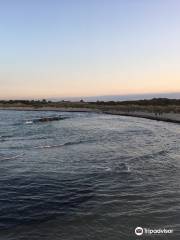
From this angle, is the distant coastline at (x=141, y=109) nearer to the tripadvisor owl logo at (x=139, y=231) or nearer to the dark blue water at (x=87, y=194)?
the dark blue water at (x=87, y=194)

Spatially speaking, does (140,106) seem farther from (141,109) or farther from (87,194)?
(87,194)

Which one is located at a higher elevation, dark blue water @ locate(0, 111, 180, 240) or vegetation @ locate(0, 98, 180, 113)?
vegetation @ locate(0, 98, 180, 113)

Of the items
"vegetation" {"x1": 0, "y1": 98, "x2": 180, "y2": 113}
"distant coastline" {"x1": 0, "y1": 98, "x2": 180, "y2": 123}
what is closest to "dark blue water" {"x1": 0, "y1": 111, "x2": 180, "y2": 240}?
"distant coastline" {"x1": 0, "y1": 98, "x2": 180, "y2": 123}

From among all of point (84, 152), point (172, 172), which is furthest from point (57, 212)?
point (84, 152)

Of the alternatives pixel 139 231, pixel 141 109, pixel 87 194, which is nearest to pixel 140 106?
pixel 141 109

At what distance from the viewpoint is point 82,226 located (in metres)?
9.76

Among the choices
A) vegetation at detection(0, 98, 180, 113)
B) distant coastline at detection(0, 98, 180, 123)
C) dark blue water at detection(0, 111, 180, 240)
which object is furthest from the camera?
vegetation at detection(0, 98, 180, 113)

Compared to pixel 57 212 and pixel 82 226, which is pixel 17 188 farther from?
pixel 82 226

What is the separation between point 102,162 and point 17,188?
6.49 meters

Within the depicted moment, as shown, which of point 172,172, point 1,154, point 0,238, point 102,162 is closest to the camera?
point 0,238

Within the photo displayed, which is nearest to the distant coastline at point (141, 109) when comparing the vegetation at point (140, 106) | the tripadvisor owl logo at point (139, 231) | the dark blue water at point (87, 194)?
the vegetation at point (140, 106)

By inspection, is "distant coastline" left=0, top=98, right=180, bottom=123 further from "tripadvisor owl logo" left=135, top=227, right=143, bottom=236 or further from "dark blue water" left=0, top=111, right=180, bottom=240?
"tripadvisor owl logo" left=135, top=227, right=143, bottom=236

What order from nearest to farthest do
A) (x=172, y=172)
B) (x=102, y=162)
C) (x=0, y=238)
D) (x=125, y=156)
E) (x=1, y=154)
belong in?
(x=0, y=238) < (x=172, y=172) < (x=102, y=162) < (x=125, y=156) < (x=1, y=154)

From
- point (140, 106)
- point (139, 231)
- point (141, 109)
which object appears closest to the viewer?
point (139, 231)
